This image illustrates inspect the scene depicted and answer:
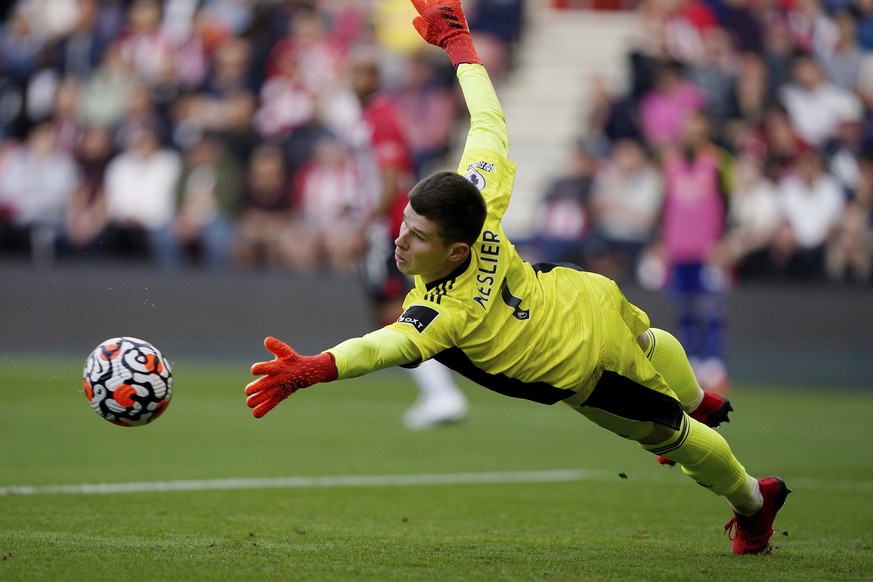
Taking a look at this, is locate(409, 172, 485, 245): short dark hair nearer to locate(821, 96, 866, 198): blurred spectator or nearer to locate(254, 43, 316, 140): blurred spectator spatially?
locate(254, 43, 316, 140): blurred spectator

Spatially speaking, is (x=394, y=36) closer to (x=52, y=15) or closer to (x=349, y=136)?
(x=349, y=136)

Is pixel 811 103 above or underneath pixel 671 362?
above

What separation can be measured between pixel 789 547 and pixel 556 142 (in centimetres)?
1552

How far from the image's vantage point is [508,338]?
5.34 m

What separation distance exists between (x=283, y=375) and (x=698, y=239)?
11.5 metres

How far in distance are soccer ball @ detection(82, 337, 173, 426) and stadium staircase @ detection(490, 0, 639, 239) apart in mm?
14751

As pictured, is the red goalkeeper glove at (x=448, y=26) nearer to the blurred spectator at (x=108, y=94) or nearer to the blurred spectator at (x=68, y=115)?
the blurred spectator at (x=68, y=115)

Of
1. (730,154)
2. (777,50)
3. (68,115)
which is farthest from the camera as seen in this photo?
(777,50)

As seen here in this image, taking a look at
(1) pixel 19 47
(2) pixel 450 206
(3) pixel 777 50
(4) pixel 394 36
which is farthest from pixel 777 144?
(2) pixel 450 206

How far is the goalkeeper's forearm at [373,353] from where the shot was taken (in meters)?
4.83

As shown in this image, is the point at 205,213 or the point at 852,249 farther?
the point at 852,249

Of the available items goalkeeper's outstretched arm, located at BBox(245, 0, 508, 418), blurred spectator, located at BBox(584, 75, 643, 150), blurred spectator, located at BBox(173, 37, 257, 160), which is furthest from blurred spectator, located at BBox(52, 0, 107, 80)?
goalkeeper's outstretched arm, located at BBox(245, 0, 508, 418)

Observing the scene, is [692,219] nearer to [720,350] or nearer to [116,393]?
[720,350]

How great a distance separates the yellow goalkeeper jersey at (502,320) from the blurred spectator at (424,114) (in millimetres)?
13057
